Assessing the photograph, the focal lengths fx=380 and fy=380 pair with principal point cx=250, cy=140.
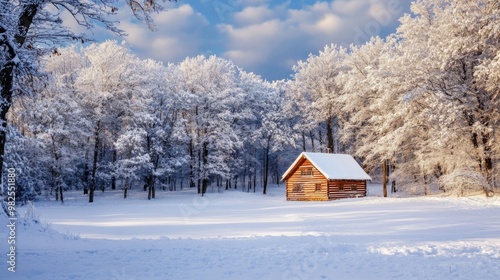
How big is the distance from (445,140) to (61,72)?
4303 cm

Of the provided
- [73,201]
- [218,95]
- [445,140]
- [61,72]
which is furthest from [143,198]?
[445,140]

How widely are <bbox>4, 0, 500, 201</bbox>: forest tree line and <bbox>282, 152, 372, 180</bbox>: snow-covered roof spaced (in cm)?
237

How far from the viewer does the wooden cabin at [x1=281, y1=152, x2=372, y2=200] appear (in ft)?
134

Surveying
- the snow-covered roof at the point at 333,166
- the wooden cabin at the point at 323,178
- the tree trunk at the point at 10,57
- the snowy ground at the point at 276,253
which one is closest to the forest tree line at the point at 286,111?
the tree trunk at the point at 10,57

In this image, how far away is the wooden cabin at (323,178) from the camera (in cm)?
4071

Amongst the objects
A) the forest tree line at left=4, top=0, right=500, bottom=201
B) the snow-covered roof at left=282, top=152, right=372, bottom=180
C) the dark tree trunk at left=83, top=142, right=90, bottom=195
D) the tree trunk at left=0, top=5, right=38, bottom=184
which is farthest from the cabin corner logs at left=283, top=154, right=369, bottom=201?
the tree trunk at left=0, top=5, right=38, bottom=184

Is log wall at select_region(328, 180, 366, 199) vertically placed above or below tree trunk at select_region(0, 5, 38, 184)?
below

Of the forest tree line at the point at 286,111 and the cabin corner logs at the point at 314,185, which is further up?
the forest tree line at the point at 286,111

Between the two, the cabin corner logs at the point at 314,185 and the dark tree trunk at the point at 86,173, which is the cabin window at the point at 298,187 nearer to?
the cabin corner logs at the point at 314,185

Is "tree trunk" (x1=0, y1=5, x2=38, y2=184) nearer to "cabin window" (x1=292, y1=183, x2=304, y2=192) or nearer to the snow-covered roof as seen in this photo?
the snow-covered roof

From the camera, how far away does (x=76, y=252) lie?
11.3 metres

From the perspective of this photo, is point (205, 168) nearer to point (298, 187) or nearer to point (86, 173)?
point (298, 187)

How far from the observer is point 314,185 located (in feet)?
137

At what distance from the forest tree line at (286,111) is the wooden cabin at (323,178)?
301 cm
